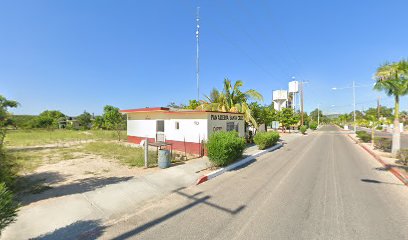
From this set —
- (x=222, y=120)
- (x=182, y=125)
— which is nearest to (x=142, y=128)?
(x=182, y=125)

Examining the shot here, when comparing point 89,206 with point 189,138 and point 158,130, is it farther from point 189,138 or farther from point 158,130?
point 158,130

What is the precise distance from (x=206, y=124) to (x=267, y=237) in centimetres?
1041

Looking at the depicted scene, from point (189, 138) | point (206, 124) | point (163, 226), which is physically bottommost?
point (163, 226)

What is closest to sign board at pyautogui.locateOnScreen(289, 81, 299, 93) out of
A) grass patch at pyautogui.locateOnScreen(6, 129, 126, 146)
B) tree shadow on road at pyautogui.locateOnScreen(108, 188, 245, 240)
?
grass patch at pyautogui.locateOnScreen(6, 129, 126, 146)

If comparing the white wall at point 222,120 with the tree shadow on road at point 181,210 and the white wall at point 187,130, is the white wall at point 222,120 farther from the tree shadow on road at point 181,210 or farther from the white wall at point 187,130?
the tree shadow on road at point 181,210

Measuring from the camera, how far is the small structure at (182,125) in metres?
14.9

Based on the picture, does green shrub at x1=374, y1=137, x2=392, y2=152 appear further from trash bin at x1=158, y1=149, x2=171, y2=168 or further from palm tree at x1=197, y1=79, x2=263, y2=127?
trash bin at x1=158, y1=149, x2=171, y2=168

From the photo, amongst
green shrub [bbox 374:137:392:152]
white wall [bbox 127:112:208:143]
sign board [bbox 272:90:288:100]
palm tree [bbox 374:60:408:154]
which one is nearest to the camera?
palm tree [bbox 374:60:408:154]

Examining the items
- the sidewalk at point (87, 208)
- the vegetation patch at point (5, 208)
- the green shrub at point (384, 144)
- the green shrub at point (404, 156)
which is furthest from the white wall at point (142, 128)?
the green shrub at point (384, 144)

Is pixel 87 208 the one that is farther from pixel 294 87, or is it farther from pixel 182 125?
pixel 294 87

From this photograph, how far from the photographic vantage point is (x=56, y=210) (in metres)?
5.70

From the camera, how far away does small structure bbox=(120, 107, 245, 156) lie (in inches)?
587

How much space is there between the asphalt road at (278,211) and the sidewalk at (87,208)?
1.52 feet

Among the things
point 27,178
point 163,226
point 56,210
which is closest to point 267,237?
point 163,226
